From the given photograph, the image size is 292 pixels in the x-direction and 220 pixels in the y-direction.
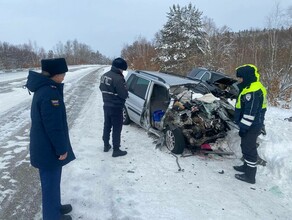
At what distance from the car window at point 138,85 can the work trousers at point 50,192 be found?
4.26 metres

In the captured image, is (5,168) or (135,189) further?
(5,168)

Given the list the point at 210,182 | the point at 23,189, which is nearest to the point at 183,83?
the point at 210,182

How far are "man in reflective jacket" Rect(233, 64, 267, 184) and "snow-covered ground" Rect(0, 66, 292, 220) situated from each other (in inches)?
14.6

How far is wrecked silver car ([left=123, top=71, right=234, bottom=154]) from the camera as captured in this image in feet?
20.0

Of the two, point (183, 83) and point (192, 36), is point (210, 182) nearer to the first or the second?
point (183, 83)

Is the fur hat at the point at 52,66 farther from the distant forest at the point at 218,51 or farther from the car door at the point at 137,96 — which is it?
the distant forest at the point at 218,51

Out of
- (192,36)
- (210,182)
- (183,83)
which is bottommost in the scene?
(210,182)

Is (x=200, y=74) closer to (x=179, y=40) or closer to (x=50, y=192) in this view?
(x=50, y=192)

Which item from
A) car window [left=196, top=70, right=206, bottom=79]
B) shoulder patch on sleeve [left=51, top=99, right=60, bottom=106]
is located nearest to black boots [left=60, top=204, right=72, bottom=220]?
shoulder patch on sleeve [left=51, top=99, right=60, bottom=106]

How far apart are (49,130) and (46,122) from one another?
0.32 ft

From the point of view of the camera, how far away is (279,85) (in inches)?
618

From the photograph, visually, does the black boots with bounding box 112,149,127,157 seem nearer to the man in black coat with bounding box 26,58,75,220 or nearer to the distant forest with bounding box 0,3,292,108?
the man in black coat with bounding box 26,58,75,220

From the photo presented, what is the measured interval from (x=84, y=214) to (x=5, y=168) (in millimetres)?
2246

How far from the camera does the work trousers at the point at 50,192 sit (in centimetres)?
330
